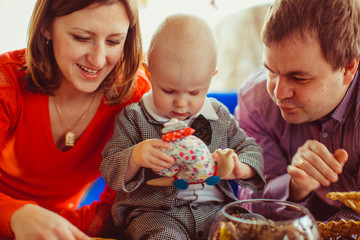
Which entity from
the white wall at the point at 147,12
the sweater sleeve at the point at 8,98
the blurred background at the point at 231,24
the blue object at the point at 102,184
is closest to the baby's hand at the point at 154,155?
the sweater sleeve at the point at 8,98

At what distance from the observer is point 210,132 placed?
3.84ft

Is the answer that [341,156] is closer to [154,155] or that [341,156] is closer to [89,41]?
[154,155]

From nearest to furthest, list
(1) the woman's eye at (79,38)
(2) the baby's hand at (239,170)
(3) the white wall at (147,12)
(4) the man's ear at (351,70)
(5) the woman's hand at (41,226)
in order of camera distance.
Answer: (5) the woman's hand at (41,226)
(2) the baby's hand at (239,170)
(1) the woman's eye at (79,38)
(4) the man's ear at (351,70)
(3) the white wall at (147,12)

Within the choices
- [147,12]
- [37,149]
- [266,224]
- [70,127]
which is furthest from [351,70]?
[147,12]

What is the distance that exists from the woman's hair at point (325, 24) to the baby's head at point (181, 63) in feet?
0.72

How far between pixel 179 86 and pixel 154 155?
0.22 meters

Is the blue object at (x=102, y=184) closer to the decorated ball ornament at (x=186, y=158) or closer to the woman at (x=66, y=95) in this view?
the woman at (x=66, y=95)

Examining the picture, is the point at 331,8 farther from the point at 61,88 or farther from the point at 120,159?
the point at 61,88

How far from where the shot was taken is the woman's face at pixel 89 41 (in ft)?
3.67

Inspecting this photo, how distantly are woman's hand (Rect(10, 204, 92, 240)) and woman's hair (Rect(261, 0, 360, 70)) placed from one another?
2.48 feet

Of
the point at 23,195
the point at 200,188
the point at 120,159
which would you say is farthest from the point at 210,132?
the point at 23,195

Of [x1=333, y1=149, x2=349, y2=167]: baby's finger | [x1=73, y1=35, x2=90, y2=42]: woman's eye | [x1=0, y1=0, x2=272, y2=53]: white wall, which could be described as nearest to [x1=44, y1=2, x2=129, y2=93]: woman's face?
[x1=73, y1=35, x2=90, y2=42]: woman's eye

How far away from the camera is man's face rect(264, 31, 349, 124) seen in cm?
117

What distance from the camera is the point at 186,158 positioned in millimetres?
927
